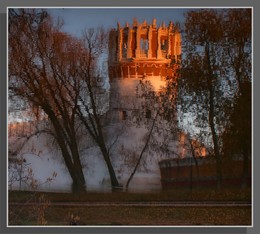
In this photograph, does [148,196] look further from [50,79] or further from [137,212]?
[50,79]

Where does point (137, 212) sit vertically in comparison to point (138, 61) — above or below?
below

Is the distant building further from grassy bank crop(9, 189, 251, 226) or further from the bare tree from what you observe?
grassy bank crop(9, 189, 251, 226)


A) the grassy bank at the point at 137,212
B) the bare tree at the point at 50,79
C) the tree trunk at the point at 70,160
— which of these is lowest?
the grassy bank at the point at 137,212

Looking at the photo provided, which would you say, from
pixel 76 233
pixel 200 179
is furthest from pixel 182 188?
pixel 76 233

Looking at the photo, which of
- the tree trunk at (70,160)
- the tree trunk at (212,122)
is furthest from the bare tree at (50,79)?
the tree trunk at (212,122)

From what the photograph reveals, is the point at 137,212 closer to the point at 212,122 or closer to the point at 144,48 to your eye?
the point at 212,122

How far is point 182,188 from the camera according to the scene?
8672mm

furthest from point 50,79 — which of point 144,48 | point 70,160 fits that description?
point 144,48

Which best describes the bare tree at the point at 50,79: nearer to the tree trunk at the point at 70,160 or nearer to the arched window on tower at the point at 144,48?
the tree trunk at the point at 70,160

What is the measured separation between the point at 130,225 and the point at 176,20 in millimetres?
1825

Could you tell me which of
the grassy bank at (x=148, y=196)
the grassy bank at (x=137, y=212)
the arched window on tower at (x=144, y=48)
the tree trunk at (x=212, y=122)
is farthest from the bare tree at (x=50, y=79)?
the tree trunk at (x=212, y=122)

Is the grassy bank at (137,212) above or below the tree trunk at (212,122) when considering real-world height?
below

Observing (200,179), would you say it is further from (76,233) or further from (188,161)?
(76,233)

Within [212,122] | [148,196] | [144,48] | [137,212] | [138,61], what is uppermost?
[144,48]
